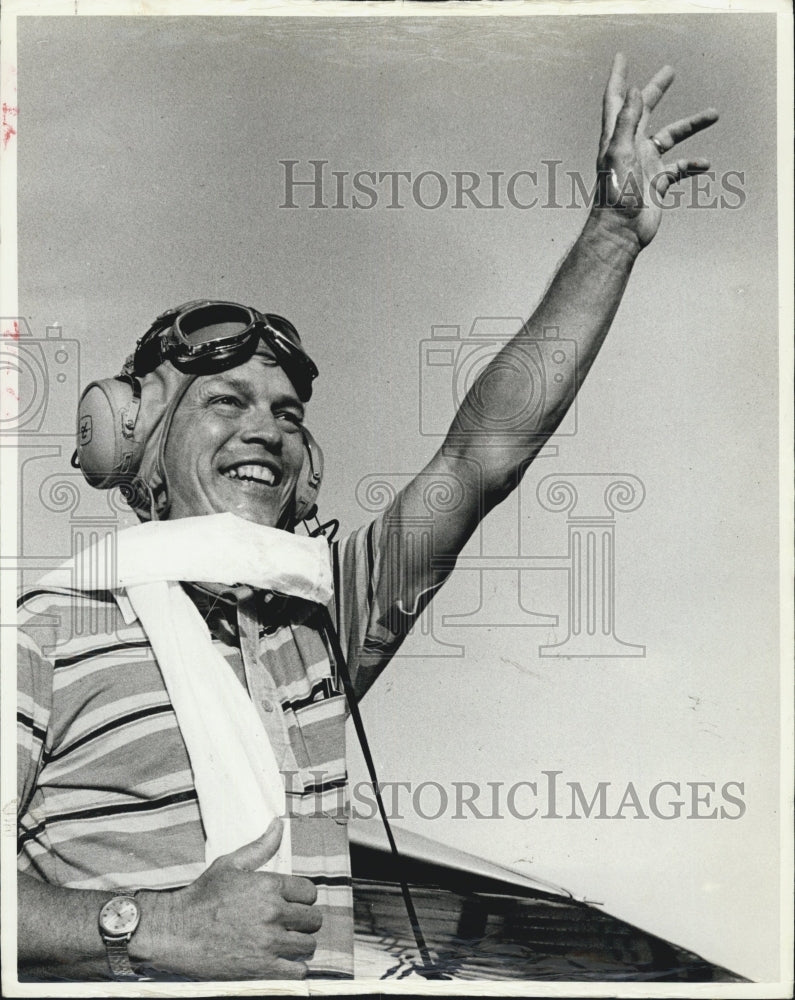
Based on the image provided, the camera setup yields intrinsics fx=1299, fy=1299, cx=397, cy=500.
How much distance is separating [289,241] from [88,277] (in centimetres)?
59

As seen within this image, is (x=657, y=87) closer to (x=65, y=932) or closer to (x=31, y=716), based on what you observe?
(x=31, y=716)

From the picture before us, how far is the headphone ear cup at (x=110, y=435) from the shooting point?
3.65m

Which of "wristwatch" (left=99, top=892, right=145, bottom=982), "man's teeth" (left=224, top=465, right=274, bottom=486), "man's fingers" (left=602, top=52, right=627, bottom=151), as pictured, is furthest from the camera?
"man's fingers" (left=602, top=52, right=627, bottom=151)

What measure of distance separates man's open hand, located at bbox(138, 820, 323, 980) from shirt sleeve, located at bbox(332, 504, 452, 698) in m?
0.54

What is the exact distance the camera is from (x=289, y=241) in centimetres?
375

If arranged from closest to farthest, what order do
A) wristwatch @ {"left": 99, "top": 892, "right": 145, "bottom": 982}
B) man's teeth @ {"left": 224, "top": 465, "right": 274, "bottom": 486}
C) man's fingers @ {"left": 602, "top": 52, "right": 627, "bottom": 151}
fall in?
wristwatch @ {"left": 99, "top": 892, "right": 145, "bottom": 982}, man's teeth @ {"left": 224, "top": 465, "right": 274, "bottom": 486}, man's fingers @ {"left": 602, "top": 52, "right": 627, "bottom": 151}

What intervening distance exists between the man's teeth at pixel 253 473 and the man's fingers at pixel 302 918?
1154 millimetres

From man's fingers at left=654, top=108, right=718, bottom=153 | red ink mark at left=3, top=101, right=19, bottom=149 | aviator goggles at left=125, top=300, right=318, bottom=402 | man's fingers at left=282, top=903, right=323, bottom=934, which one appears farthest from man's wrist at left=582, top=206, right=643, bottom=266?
man's fingers at left=282, top=903, right=323, bottom=934

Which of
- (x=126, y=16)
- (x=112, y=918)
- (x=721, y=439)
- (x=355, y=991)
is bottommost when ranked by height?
(x=355, y=991)

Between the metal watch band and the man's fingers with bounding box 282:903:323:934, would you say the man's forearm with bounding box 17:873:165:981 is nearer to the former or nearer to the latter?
the metal watch band

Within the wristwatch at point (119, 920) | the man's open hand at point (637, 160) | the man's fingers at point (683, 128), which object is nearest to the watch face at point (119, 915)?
the wristwatch at point (119, 920)

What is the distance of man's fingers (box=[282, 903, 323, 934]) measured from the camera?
11.4 feet

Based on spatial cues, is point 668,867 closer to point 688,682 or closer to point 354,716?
point 688,682

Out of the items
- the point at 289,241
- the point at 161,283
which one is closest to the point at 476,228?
the point at 289,241
